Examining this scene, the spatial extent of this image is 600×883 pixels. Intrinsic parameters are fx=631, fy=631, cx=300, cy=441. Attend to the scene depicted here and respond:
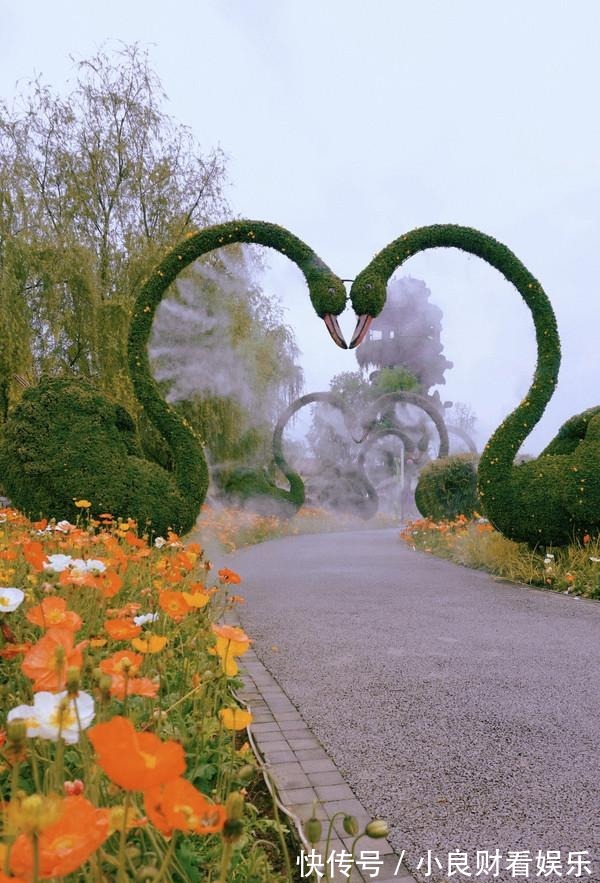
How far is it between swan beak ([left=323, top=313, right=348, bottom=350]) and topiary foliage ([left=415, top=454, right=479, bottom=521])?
21.6 feet

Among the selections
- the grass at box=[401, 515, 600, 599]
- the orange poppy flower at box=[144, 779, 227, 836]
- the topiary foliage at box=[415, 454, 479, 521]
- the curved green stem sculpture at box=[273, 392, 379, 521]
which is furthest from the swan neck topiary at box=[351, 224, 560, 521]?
the curved green stem sculpture at box=[273, 392, 379, 521]

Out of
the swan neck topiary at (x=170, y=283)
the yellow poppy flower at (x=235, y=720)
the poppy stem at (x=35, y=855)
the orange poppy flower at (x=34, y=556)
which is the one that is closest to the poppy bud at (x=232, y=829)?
the poppy stem at (x=35, y=855)

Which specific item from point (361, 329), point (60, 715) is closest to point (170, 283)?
point (361, 329)

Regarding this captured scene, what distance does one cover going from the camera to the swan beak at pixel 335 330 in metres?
7.73

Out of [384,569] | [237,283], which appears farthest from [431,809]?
[237,283]

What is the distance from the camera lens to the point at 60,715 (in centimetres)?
107

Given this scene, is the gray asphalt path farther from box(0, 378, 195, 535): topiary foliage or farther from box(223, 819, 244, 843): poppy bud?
box(0, 378, 195, 535): topiary foliage

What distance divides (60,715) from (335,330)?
6956 millimetres

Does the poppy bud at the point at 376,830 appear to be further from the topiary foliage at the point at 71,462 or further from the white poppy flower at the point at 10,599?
the topiary foliage at the point at 71,462

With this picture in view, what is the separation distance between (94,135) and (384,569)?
9952mm

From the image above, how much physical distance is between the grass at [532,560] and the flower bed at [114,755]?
15.0ft

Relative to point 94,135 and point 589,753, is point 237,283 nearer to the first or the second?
point 94,135

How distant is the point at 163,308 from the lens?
12414 mm

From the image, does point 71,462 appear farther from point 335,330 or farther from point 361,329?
point 361,329
